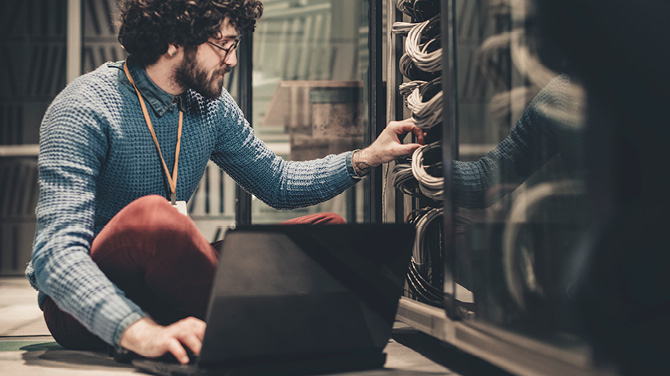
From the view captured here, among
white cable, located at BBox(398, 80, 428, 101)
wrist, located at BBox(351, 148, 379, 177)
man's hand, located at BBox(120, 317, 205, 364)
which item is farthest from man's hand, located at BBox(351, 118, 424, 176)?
man's hand, located at BBox(120, 317, 205, 364)

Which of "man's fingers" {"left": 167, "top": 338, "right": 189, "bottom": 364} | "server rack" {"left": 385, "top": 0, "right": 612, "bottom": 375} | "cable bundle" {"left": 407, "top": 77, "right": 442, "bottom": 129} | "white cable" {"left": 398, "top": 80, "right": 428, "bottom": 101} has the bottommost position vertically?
"man's fingers" {"left": 167, "top": 338, "right": 189, "bottom": 364}

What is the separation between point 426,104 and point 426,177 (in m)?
0.16

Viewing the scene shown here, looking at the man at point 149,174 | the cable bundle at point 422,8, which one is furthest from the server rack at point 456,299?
the man at point 149,174

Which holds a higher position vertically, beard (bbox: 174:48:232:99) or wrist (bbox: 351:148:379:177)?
beard (bbox: 174:48:232:99)

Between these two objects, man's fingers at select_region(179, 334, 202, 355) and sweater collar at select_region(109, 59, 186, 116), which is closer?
man's fingers at select_region(179, 334, 202, 355)

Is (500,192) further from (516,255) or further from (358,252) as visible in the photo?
(358,252)

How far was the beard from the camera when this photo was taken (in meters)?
1.42

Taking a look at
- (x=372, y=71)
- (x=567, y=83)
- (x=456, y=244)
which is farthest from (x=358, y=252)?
(x=372, y=71)

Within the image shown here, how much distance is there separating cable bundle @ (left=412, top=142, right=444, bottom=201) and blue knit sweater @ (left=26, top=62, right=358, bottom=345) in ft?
0.72

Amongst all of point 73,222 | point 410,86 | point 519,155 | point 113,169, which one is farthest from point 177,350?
point 410,86

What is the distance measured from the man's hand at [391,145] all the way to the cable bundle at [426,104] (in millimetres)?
51

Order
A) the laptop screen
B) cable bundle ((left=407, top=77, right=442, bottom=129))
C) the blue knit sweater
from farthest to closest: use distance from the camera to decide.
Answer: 1. cable bundle ((left=407, top=77, right=442, bottom=129))
2. the blue knit sweater
3. the laptop screen

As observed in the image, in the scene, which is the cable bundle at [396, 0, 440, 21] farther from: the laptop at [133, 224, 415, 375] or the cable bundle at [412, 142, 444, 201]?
the laptop at [133, 224, 415, 375]

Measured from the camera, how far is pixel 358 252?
1.04 meters
